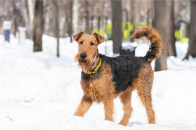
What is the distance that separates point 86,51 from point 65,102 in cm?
318

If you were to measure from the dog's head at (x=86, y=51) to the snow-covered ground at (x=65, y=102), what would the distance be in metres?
0.76

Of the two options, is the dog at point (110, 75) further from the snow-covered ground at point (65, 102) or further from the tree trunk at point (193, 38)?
the tree trunk at point (193, 38)

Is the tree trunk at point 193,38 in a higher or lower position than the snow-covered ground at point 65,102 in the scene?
higher

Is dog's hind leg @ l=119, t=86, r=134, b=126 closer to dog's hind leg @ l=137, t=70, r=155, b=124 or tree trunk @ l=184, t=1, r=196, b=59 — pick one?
dog's hind leg @ l=137, t=70, r=155, b=124

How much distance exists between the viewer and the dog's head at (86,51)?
12.0 feet

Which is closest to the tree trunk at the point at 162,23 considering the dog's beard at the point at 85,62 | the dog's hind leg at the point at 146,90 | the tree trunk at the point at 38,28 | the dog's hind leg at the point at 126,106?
the dog's hind leg at the point at 126,106

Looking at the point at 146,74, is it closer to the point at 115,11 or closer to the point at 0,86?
the point at 0,86

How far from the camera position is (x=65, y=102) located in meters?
6.60

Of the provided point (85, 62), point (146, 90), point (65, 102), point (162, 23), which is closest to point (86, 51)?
point (85, 62)

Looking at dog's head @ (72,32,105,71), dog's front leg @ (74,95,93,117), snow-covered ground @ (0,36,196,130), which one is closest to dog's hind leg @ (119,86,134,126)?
snow-covered ground @ (0,36,196,130)

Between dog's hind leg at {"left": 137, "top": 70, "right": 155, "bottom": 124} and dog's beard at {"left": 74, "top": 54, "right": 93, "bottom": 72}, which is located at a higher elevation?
dog's beard at {"left": 74, "top": 54, "right": 93, "bottom": 72}

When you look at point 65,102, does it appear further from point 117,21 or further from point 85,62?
point 117,21

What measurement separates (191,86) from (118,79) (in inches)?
118

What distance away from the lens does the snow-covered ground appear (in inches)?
139
